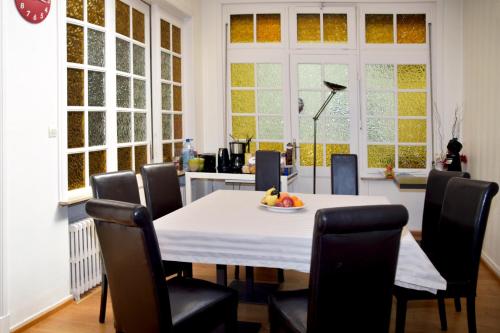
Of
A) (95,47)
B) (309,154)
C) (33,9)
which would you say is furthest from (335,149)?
(33,9)

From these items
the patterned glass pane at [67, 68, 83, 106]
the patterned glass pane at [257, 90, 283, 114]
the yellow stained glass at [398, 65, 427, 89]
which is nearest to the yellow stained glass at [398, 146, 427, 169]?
the yellow stained glass at [398, 65, 427, 89]

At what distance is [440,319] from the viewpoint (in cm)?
287

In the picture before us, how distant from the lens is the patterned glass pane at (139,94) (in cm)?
426

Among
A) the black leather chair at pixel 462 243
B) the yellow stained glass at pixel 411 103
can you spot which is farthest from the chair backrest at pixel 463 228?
the yellow stained glass at pixel 411 103

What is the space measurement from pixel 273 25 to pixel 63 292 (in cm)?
367

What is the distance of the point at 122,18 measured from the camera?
3.99 metres

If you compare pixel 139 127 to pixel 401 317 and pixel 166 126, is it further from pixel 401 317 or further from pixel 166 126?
pixel 401 317

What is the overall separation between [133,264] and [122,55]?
263 centimetres

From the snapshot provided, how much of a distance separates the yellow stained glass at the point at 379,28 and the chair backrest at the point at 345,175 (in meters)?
2.09

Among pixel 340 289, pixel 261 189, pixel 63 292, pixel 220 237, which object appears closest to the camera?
pixel 340 289

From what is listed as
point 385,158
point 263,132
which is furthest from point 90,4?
point 385,158

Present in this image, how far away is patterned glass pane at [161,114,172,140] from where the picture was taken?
188 inches

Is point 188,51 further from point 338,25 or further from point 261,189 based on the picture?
point 261,189

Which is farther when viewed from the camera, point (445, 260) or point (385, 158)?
point (385, 158)
